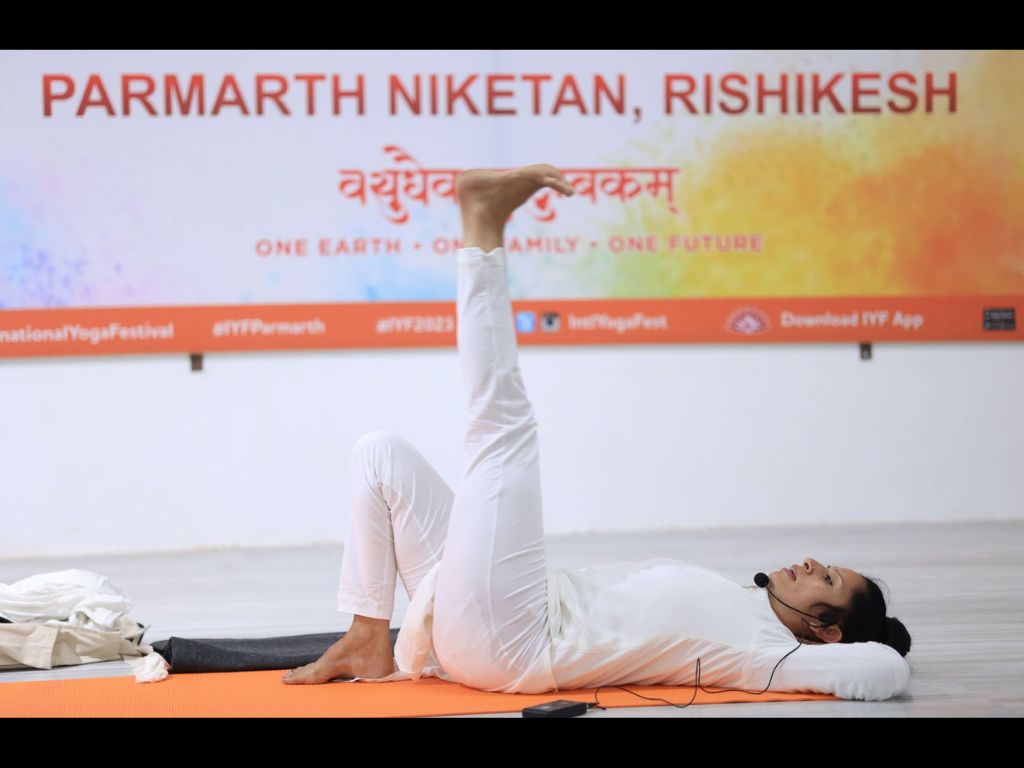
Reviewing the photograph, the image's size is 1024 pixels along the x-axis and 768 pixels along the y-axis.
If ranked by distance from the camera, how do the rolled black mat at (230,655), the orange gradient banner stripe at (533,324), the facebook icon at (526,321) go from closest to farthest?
1. the rolled black mat at (230,655)
2. the orange gradient banner stripe at (533,324)
3. the facebook icon at (526,321)

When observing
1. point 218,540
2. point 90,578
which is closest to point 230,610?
point 90,578

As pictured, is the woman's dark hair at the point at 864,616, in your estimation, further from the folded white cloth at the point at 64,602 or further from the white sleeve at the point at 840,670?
the folded white cloth at the point at 64,602

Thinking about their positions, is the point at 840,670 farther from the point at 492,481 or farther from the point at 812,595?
the point at 492,481

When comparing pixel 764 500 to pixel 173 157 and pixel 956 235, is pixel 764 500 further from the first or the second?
pixel 173 157

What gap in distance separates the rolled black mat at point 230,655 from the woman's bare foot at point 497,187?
42.3 inches

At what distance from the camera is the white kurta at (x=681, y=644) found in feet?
7.29

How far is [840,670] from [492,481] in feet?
2.47

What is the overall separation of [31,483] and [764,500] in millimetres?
3281

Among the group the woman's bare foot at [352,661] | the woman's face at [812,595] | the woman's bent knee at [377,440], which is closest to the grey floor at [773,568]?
the woman's face at [812,595]

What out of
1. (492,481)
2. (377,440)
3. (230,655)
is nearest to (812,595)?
(492,481)

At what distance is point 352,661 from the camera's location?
2.43m

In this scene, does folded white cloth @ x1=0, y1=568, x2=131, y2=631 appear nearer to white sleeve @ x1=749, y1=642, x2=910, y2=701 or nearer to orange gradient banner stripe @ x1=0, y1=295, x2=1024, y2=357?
white sleeve @ x1=749, y1=642, x2=910, y2=701

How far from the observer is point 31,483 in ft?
16.9

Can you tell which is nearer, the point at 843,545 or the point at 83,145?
the point at 843,545
